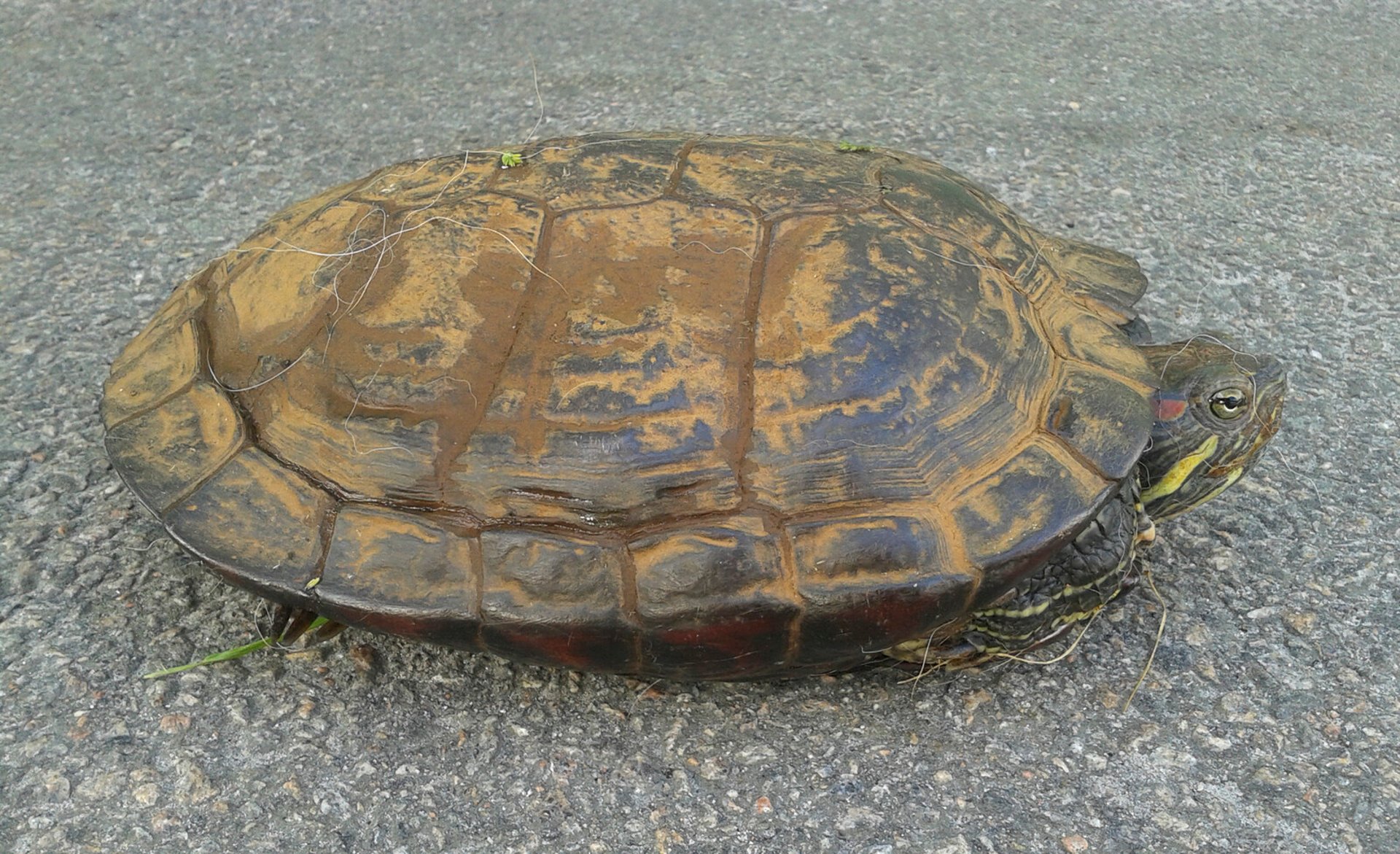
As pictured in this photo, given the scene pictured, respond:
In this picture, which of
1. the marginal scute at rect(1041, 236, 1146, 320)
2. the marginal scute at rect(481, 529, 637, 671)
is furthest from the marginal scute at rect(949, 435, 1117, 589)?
the marginal scute at rect(481, 529, 637, 671)

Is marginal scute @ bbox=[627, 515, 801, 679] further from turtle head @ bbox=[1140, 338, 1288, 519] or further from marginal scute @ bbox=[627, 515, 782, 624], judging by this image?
turtle head @ bbox=[1140, 338, 1288, 519]

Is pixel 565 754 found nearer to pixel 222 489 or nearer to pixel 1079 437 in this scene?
pixel 222 489

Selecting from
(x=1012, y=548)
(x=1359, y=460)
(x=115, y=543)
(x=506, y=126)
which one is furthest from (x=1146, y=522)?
(x=506, y=126)

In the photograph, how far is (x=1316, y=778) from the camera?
2469 mm

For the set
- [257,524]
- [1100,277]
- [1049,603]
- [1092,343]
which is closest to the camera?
[257,524]

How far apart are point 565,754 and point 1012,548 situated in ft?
3.62

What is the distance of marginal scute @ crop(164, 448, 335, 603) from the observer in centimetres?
244

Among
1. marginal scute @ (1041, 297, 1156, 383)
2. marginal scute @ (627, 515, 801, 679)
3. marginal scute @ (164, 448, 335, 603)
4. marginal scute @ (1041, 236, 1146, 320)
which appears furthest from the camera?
marginal scute @ (1041, 236, 1146, 320)

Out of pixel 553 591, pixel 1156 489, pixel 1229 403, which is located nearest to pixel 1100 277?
pixel 1229 403

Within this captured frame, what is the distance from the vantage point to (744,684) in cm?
269

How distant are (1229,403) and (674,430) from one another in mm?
1450

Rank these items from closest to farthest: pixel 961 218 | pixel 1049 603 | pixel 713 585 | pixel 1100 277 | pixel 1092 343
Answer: pixel 713 585, pixel 1049 603, pixel 1092 343, pixel 961 218, pixel 1100 277

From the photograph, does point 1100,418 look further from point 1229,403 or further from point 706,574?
point 706,574

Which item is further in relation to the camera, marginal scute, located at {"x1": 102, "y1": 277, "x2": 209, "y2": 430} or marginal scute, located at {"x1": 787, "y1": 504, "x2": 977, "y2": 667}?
marginal scute, located at {"x1": 102, "y1": 277, "x2": 209, "y2": 430}
